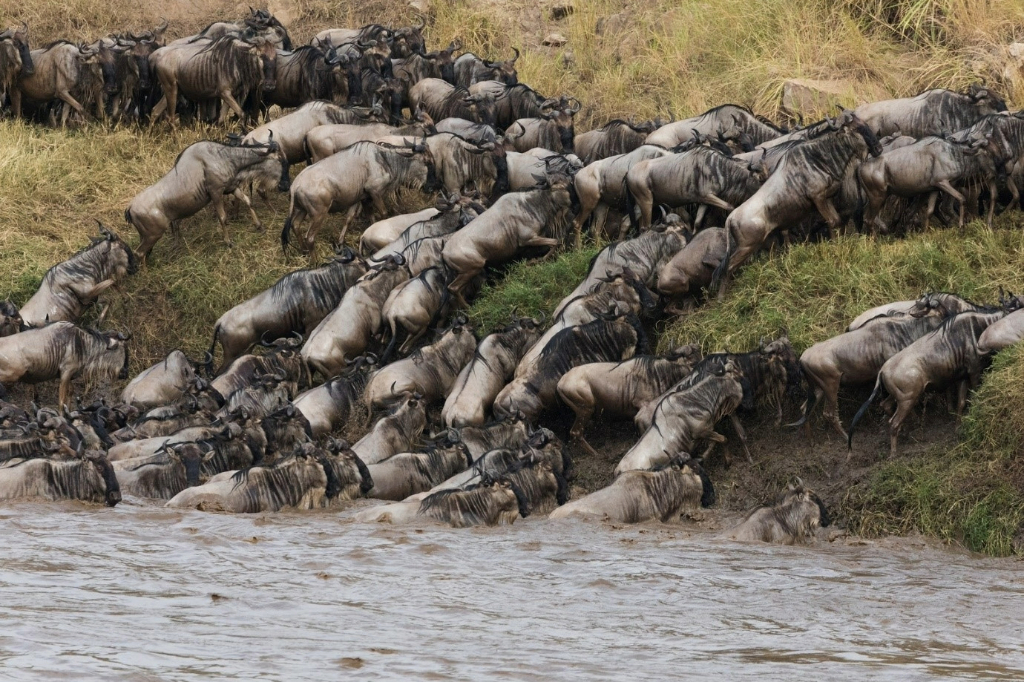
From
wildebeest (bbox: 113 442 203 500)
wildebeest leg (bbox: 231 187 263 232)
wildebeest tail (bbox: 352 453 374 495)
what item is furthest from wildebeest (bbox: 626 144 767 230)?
wildebeest (bbox: 113 442 203 500)

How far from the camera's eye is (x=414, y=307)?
10.7 m

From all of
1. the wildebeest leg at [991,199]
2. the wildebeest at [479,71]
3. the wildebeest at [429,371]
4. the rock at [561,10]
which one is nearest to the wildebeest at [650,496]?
the wildebeest at [429,371]

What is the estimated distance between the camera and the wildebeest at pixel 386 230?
39.0 feet

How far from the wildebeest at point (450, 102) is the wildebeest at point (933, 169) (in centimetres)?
452

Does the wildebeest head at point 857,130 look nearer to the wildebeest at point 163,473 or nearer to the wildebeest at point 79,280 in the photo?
the wildebeest at point 163,473

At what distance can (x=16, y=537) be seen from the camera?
22.9 feet

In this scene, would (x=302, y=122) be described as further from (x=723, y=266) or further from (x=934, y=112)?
(x=934, y=112)

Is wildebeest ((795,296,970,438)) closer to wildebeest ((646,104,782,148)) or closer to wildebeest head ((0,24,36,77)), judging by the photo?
wildebeest ((646,104,782,148))

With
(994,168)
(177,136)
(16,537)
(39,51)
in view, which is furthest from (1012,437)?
(39,51)

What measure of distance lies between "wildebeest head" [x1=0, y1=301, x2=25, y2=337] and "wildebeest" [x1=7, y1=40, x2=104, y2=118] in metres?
3.25

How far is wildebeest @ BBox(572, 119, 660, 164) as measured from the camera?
12.5 m

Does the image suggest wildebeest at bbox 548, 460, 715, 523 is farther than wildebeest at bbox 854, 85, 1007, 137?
No

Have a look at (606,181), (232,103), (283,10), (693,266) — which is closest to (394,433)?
(693,266)

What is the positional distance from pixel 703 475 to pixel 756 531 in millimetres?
854
